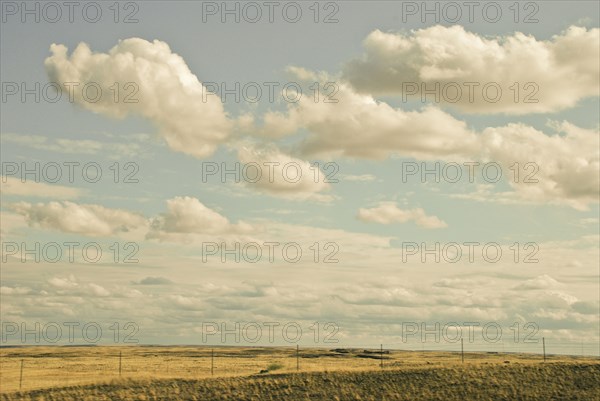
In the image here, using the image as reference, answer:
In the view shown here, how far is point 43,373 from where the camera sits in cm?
10144

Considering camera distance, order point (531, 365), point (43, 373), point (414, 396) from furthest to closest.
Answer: point (43, 373), point (531, 365), point (414, 396)

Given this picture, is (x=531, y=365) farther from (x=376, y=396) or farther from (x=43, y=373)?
(x=43, y=373)

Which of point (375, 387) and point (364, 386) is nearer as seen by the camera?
point (375, 387)

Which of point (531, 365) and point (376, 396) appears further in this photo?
point (531, 365)

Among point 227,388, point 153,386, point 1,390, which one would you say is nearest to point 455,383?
point 227,388

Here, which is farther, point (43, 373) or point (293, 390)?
point (43, 373)

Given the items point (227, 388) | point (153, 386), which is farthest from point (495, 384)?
point (153, 386)

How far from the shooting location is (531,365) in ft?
252

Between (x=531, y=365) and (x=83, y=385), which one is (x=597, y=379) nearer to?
(x=531, y=365)

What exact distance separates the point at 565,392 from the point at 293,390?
2555cm

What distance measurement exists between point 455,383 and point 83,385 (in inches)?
1404

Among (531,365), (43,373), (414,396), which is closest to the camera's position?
(414,396)

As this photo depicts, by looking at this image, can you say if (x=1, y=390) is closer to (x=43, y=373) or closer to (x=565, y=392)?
(x=43, y=373)

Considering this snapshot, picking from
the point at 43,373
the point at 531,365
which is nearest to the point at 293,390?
the point at 531,365
